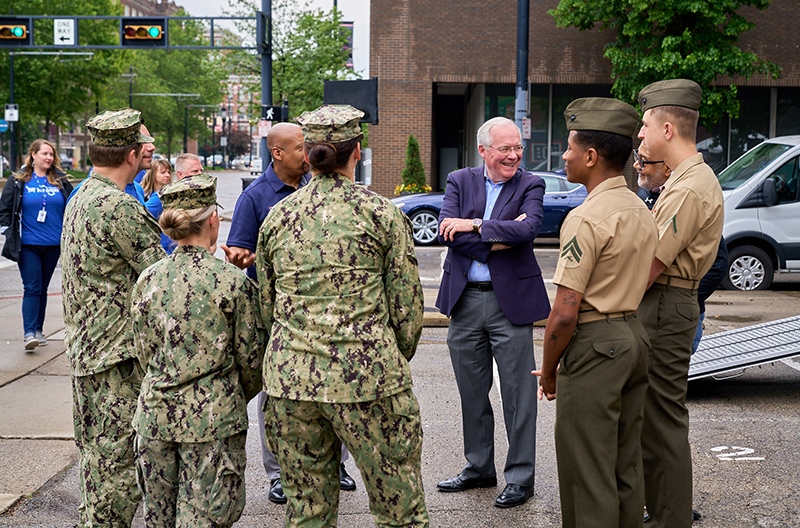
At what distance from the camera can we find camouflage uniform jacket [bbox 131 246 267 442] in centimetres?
293

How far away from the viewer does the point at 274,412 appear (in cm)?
293

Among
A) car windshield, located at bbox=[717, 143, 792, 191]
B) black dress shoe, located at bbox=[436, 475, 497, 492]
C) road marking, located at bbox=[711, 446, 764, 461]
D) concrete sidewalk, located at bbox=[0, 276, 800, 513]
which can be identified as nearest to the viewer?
black dress shoe, located at bbox=[436, 475, 497, 492]

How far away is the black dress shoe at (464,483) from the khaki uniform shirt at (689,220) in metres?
1.69

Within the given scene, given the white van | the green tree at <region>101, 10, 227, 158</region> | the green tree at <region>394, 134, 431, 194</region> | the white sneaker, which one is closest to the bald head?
the white sneaker

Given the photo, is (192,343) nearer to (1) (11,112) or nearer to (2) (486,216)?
(2) (486,216)

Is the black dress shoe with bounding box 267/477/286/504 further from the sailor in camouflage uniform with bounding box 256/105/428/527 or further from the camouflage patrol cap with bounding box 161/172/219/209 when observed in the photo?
the camouflage patrol cap with bounding box 161/172/219/209

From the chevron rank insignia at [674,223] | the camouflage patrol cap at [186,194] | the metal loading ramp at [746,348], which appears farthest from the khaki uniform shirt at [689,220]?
the metal loading ramp at [746,348]

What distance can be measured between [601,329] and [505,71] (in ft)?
69.3

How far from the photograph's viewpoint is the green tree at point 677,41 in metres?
19.0

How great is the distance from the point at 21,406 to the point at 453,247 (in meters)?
3.81

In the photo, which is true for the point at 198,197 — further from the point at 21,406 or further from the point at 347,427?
the point at 21,406

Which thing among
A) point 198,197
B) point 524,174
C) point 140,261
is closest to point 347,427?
point 198,197

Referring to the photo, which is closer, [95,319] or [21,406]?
[95,319]

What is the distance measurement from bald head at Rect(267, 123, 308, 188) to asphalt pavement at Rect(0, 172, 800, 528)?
184cm
